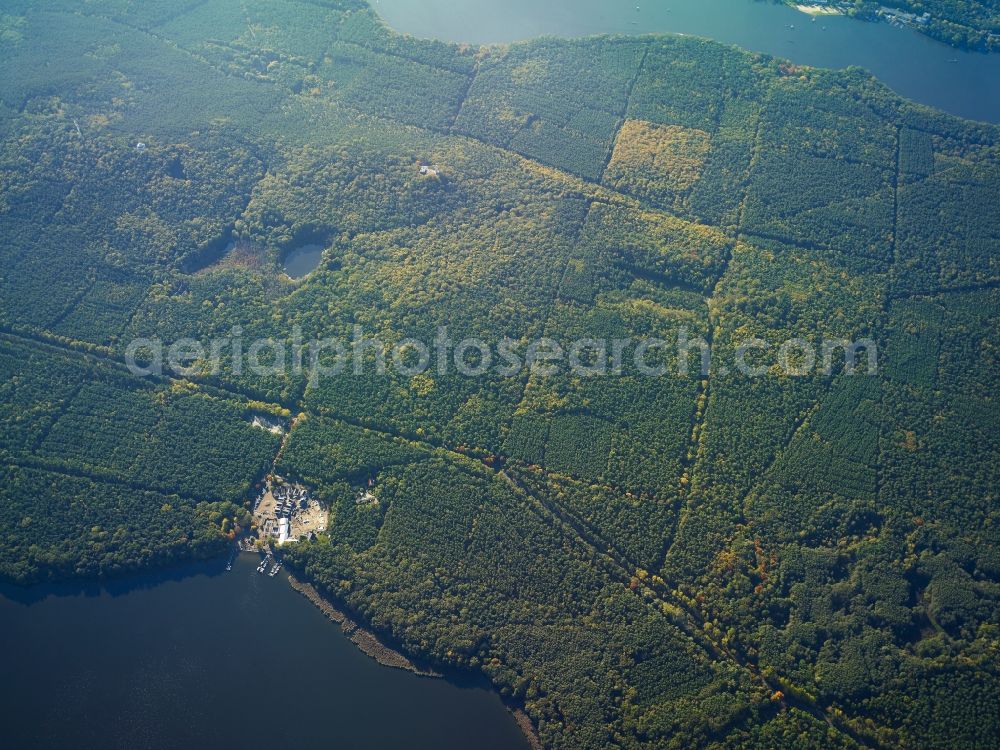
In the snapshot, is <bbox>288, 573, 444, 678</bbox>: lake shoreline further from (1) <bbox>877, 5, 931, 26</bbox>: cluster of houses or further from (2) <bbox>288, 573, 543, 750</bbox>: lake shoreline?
(1) <bbox>877, 5, 931, 26</bbox>: cluster of houses

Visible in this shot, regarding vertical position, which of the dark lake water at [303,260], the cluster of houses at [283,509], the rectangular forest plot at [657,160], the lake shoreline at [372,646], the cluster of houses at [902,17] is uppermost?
the cluster of houses at [902,17]

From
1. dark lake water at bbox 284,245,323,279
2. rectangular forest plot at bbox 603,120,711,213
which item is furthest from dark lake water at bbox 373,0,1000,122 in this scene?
dark lake water at bbox 284,245,323,279

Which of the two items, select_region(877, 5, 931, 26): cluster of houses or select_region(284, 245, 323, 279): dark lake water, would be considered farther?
select_region(877, 5, 931, 26): cluster of houses

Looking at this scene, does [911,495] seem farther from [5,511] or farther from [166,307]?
[5,511]

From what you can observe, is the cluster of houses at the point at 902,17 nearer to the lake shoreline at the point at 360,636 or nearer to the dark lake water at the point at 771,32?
the dark lake water at the point at 771,32

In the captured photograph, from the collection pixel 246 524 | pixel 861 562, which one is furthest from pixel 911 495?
pixel 246 524

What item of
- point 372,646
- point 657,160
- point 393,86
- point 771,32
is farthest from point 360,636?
point 771,32

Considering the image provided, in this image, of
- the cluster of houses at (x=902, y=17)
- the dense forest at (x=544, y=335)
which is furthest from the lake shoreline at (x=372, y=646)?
the cluster of houses at (x=902, y=17)
